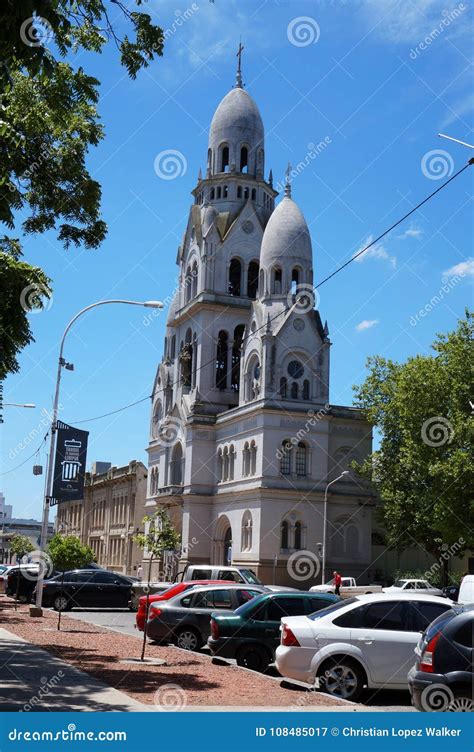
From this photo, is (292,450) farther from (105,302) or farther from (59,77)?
(59,77)

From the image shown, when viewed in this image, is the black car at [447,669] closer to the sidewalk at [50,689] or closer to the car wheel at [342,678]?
the car wheel at [342,678]

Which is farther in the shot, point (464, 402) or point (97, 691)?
point (464, 402)

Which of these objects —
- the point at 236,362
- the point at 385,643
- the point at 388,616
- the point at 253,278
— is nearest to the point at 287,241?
the point at 253,278

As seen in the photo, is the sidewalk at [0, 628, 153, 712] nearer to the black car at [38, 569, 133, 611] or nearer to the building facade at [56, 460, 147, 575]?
the black car at [38, 569, 133, 611]

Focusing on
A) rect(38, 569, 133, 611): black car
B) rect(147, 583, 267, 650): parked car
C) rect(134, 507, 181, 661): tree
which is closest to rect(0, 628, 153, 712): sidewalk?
rect(147, 583, 267, 650): parked car

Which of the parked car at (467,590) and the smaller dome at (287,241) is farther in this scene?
the smaller dome at (287,241)

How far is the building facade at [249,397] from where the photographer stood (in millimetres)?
54312

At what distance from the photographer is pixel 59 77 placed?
1514 centimetres

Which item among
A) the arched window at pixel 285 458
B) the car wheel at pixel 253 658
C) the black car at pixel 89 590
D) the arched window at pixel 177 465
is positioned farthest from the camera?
the arched window at pixel 177 465

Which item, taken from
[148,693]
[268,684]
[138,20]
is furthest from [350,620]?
[138,20]

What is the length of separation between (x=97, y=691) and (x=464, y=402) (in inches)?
1429

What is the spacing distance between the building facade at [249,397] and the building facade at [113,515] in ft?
25.8

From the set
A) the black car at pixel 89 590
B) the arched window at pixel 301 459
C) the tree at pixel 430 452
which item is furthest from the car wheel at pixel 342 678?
the arched window at pixel 301 459

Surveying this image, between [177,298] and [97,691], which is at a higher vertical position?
[177,298]
